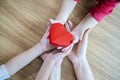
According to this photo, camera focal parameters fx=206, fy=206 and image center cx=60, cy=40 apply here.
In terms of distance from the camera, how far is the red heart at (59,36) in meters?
0.75

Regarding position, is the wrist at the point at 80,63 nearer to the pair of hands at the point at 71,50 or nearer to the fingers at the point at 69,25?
the pair of hands at the point at 71,50

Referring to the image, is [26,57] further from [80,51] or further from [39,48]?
[80,51]

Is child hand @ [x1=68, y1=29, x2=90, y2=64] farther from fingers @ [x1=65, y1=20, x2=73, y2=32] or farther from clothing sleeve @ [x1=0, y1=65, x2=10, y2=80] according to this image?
clothing sleeve @ [x1=0, y1=65, x2=10, y2=80]

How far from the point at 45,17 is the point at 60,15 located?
0.08 metres

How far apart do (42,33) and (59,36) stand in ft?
0.56

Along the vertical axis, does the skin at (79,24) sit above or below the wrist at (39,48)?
above

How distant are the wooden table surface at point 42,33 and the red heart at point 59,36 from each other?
0.43 ft

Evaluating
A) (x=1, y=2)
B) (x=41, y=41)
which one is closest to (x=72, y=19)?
(x=41, y=41)

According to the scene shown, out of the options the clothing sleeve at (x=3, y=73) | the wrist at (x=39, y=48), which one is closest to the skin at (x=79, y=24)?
the wrist at (x=39, y=48)

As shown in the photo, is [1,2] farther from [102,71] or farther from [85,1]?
[102,71]

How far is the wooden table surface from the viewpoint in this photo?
87 cm

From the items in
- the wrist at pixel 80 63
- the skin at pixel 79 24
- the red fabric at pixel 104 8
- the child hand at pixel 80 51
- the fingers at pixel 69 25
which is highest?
the red fabric at pixel 104 8

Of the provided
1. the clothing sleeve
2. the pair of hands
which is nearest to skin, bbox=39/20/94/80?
the pair of hands

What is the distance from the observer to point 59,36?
758 millimetres
